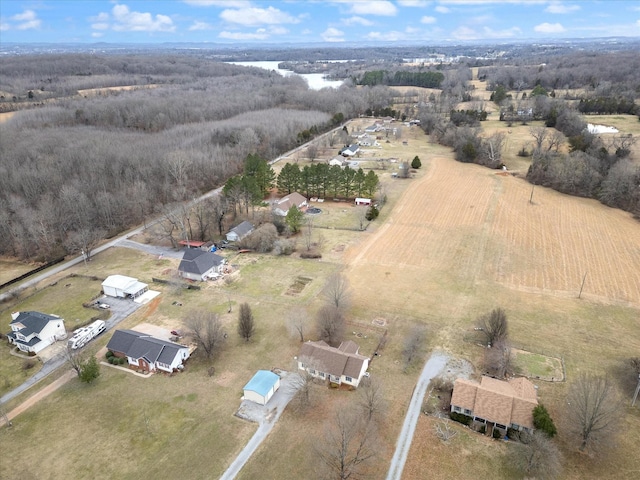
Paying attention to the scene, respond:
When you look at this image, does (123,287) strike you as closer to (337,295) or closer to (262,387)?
(262,387)

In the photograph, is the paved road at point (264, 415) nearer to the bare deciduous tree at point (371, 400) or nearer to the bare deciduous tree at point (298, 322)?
the bare deciduous tree at point (298, 322)

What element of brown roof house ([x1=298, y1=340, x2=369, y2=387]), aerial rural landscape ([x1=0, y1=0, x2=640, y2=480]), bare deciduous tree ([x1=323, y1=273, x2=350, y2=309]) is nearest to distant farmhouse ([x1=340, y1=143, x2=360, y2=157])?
aerial rural landscape ([x1=0, y1=0, x2=640, y2=480])

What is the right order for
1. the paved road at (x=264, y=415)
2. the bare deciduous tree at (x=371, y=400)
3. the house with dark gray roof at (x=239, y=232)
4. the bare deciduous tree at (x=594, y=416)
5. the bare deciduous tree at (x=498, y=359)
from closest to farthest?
the bare deciduous tree at (x=594, y=416)
the paved road at (x=264, y=415)
the bare deciduous tree at (x=371, y=400)
the bare deciduous tree at (x=498, y=359)
the house with dark gray roof at (x=239, y=232)

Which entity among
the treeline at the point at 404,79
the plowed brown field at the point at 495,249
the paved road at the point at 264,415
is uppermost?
the treeline at the point at 404,79

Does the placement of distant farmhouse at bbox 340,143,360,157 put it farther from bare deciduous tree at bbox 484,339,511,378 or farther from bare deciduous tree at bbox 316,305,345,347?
bare deciduous tree at bbox 484,339,511,378

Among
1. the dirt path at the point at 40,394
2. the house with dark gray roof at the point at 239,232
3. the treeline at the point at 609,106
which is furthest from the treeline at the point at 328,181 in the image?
the treeline at the point at 609,106

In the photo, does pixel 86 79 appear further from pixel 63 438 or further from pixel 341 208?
pixel 63 438

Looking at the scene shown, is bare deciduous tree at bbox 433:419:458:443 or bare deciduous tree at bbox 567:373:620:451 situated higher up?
bare deciduous tree at bbox 567:373:620:451
